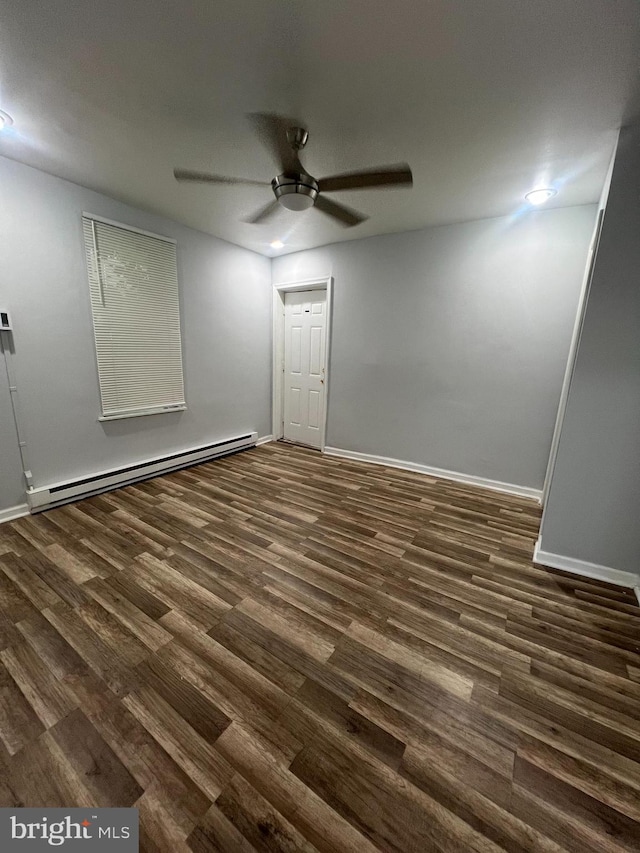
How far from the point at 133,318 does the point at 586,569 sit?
426 centimetres

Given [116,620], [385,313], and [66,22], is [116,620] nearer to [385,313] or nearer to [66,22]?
[66,22]

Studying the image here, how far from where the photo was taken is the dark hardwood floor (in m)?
1.00

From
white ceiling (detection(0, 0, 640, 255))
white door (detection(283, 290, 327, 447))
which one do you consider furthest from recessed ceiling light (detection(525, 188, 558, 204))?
white door (detection(283, 290, 327, 447))

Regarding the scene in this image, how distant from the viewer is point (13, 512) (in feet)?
8.59

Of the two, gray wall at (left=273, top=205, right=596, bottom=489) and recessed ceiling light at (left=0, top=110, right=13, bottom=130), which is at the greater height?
recessed ceiling light at (left=0, top=110, right=13, bottom=130)

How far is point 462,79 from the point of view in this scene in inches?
61.8

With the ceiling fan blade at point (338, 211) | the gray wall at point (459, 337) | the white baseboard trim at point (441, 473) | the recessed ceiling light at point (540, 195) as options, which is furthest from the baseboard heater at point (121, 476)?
the recessed ceiling light at point (540, 195)

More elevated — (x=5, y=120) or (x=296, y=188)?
(x=5, y=120)

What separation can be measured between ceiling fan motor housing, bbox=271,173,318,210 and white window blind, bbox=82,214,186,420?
1.72 m

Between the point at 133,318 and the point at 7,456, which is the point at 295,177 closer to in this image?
the point at 133,318

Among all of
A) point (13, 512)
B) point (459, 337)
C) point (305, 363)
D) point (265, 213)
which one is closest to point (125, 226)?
point (265, 213)

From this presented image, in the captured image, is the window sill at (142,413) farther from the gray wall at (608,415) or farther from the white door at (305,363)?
the gray wall at (608,415)

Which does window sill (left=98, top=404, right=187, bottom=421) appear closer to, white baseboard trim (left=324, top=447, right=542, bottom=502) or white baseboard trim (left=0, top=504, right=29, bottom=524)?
white baseboard trim (left=0, top=504, right=29, bottom=524)

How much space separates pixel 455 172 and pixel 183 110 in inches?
72.1
